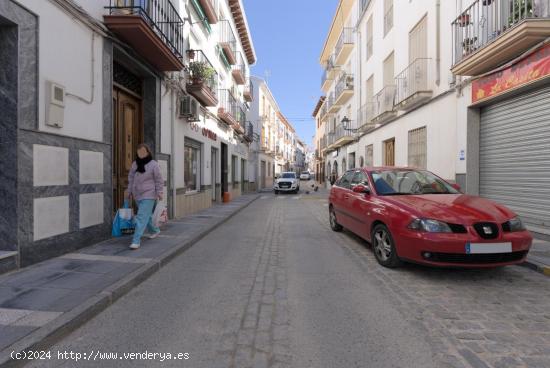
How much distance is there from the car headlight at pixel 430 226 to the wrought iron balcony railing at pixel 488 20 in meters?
4.73

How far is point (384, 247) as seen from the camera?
5082 mm

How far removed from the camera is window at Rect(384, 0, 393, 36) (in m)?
14.9

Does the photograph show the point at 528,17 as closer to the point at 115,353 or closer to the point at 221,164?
the point at 115,353

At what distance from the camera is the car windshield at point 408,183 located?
5695mm

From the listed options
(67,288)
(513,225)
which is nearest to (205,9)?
(67,288)

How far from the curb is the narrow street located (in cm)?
11

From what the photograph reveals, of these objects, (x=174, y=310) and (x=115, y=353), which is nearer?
(x=115, y=353)

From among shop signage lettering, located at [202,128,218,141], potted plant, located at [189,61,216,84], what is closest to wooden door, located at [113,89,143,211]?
potted plant, located at [189,61,216,84]

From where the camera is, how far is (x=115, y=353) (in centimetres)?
269

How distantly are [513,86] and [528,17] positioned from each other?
4.55 feet

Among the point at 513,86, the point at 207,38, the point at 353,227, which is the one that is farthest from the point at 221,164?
the point at 513,86

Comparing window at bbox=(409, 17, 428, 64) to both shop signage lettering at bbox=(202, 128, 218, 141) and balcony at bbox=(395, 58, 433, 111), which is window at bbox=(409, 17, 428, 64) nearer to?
balcony at bbox=(395, 58, 433, 111)

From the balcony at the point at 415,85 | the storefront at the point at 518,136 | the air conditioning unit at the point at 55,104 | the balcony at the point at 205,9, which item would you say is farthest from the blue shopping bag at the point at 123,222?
the balcony at the point at 415,85

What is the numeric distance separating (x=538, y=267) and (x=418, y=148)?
8061mm
